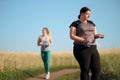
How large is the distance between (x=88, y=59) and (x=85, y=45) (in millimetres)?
291

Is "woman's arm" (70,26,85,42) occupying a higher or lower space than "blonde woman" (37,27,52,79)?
higher

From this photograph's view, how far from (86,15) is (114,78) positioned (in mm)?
3943

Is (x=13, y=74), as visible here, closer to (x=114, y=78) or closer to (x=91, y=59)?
(x=114, y=78)

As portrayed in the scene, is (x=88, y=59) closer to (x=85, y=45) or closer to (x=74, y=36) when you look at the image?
(x=85, y=45)

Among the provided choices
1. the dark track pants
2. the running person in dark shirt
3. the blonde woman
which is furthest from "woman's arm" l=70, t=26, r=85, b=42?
the blonde woman

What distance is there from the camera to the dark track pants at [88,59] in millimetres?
7434

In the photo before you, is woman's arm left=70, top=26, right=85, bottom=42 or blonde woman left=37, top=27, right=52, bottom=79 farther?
blonde woman left=37, top=27, right=52, bottom=79

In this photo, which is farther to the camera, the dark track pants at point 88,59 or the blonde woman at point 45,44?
the blonde woman at point 45,44

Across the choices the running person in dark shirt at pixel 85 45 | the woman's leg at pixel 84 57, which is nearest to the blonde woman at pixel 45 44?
the running person in dark shirt at pixel 85 45

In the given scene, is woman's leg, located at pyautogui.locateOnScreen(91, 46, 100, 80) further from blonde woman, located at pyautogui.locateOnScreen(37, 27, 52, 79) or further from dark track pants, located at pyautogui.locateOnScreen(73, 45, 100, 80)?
blonde woman, located at pyautogui.locateOnScreen(37, 27, 52, 79)

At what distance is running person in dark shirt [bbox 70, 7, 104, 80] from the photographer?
745 cm

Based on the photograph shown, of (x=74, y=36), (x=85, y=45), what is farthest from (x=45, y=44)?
(x=85, y=45)

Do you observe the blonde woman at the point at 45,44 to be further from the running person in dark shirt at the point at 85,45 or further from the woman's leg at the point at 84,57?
the woman's leg at the point at 84,57

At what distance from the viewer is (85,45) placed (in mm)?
7469
